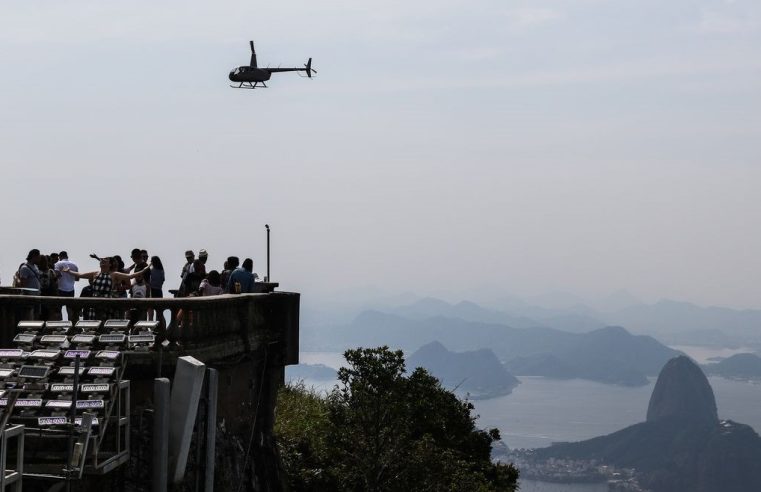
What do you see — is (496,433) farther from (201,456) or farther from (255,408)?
(201,456)

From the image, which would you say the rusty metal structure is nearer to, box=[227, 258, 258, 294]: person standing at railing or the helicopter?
box=[227, 258, 258, 294]: person standing at railing

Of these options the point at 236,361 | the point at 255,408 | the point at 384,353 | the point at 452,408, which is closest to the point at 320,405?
the point at 384,353

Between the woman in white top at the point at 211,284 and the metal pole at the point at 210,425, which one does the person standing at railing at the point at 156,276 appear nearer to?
the woman in white top at the point at 211,284

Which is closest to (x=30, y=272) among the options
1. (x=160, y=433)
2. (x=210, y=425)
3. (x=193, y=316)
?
(x=193, y=316)

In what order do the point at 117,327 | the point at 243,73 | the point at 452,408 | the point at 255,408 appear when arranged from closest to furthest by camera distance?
the point at 117,327
the point at 255,408
the point at 452,408
the point at 243,73

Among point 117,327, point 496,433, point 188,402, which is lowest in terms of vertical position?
point 496,433

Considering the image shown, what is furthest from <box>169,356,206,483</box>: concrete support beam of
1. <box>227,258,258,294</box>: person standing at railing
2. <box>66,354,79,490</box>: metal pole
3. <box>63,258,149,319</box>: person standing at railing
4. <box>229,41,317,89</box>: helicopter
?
<box>229,41,317,89</box>: helicopter
